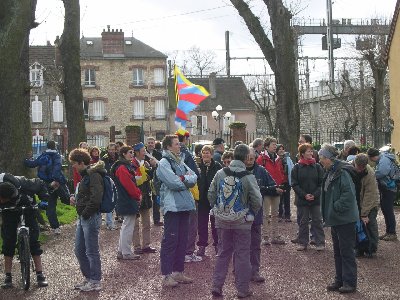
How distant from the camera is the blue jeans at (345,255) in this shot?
894cm

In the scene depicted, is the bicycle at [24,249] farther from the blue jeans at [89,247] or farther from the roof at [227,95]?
the roof at [227,95]

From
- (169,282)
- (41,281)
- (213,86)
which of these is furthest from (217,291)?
(213,86)

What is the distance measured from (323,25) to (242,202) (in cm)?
6141

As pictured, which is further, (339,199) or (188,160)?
(188,160)

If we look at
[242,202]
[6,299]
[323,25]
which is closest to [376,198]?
[242,202]

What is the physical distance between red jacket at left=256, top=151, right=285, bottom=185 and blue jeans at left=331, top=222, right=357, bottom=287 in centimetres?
473

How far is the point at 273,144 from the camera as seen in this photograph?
1359 cm

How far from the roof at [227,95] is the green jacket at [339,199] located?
55.8m

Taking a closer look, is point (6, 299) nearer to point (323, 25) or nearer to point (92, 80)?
point (92, 80)

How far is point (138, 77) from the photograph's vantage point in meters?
62.9

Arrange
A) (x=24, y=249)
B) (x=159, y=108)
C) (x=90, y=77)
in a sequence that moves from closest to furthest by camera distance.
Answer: (x=24, y=249) < (x=90, y=77) < (x=159, y=108)

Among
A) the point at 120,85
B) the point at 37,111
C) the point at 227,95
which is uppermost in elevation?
the point at 120,85

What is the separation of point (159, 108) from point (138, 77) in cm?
341

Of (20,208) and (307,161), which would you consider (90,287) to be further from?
(307,161)
